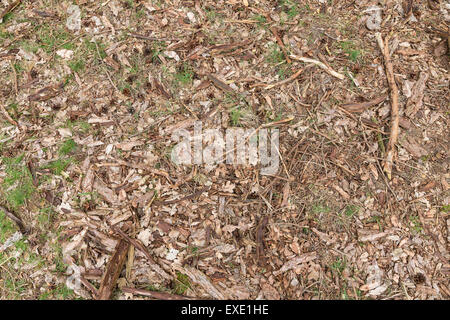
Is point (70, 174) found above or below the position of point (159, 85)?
below

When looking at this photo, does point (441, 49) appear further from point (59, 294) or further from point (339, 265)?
point (59, 294)

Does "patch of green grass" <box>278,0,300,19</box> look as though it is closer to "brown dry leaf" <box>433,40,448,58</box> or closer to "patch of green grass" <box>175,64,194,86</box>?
"patch of green grass" <box>175,64,194,86</box>

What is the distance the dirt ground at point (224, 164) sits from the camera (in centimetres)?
301

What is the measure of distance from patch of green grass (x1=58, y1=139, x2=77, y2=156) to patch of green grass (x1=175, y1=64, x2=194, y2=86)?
1.32 m

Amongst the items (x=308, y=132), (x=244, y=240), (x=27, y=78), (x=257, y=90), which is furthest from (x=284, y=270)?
(x=27, y=78)

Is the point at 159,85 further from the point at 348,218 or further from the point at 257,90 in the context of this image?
the point at 348,218

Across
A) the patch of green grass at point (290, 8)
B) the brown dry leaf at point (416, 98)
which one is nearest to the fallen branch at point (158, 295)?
the brown dry leaf at point (416, 98)

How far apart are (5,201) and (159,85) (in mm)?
2073

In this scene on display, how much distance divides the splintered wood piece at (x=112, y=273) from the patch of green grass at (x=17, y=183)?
1.21 meters

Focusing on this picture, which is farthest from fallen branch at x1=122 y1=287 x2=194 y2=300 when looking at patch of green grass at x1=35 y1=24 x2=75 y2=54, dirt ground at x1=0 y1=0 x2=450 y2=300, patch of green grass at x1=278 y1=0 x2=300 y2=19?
patch of green grass at x1=278 y1=0 x2=300 y2=19

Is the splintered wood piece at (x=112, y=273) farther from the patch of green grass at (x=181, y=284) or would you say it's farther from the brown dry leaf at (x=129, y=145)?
the brown dry leaf at (x=129, y=145)

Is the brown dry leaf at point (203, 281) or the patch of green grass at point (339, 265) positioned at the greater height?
the brown dry leaf at point (203, 281)

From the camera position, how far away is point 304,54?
11.5ft

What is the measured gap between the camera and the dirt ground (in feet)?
9.87
